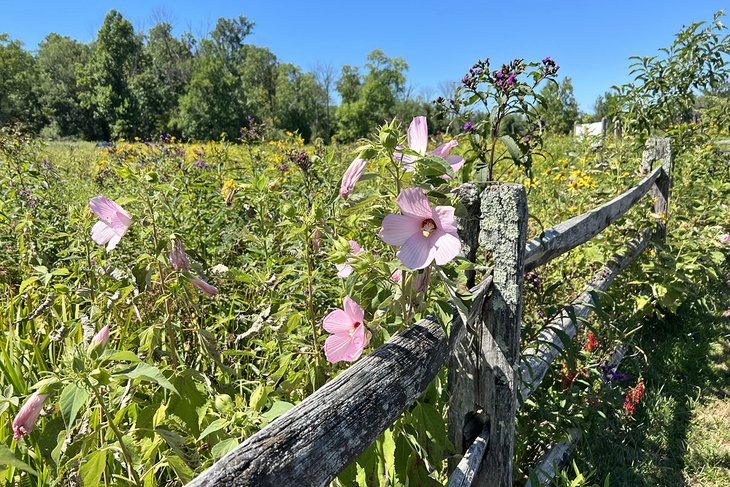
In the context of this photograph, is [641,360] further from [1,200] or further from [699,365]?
[1,200]

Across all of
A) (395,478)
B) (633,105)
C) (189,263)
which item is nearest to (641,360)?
(633,105)

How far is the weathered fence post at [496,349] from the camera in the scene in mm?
1104

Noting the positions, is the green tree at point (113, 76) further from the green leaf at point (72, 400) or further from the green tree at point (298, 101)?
the green leaf at point (72, 400)

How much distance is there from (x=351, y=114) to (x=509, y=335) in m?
56.8

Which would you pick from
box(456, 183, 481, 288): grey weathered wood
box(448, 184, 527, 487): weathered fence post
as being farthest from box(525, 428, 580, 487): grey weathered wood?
box(456, 183, 481, 288): grey weathered wood

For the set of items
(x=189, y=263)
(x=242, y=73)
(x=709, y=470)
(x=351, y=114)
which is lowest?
(x=709, y=470)

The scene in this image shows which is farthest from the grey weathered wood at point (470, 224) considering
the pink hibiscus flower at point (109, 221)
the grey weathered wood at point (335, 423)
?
the pink hibiscus flower at point (109, 221)

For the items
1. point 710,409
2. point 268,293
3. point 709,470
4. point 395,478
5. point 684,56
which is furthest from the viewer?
point 684,56

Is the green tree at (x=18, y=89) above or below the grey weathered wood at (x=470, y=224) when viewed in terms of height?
above

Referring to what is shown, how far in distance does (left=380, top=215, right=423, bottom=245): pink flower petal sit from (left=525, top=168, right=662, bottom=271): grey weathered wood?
597mm

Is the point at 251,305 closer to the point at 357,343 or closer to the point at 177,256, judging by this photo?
the point at 177,256

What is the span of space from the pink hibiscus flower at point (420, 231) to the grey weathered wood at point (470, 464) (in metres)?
0.60

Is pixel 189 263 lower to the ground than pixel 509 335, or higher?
higher

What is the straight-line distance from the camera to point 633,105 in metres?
3.74
